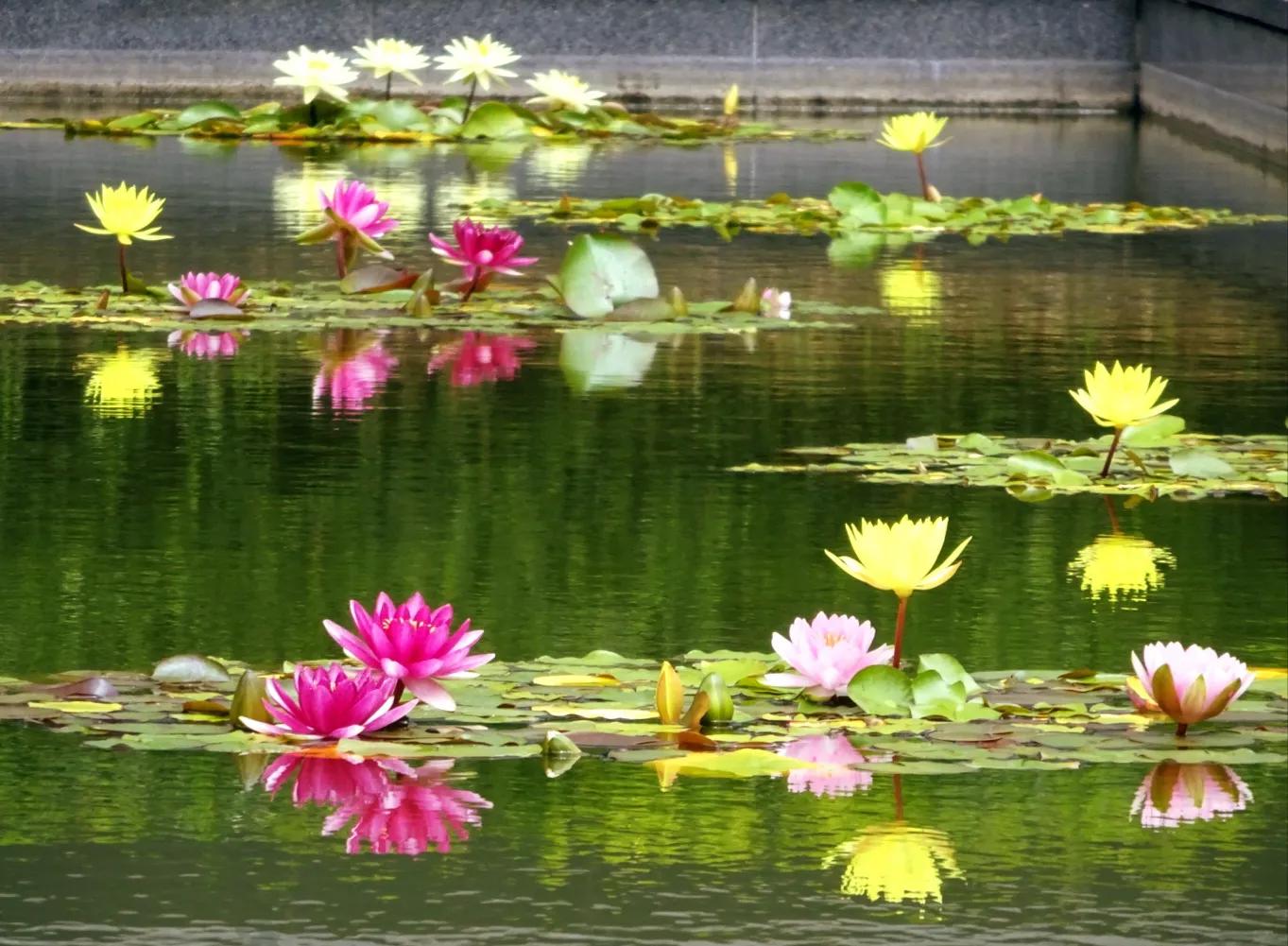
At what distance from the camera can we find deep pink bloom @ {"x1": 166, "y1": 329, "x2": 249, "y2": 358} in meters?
6.22

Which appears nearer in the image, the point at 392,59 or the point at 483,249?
the point at 483,249

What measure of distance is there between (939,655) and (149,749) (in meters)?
0.77

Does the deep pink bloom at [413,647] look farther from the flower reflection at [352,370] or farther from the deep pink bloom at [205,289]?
the deep pink bloom at [205,289]

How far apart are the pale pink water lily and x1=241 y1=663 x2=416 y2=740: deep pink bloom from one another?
0.40 metres

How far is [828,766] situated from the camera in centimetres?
294

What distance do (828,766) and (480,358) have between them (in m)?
3.35

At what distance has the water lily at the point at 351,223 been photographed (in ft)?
22.3

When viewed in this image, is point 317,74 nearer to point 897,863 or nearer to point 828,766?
point 828,766

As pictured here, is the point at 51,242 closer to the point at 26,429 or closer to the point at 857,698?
the point at 26,429

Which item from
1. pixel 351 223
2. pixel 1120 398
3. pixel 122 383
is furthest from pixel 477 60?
pixel 1120 398

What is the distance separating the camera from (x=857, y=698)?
10.0 feet

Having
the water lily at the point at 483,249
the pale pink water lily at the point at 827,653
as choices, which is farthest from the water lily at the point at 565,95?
the pale pink water lily at the point at 827,653

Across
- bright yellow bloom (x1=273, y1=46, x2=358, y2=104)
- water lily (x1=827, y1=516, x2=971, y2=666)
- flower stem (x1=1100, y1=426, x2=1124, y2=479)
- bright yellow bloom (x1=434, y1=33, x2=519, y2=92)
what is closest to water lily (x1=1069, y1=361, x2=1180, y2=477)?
flower stem (x1=1100, y1=426, x2=1124, y2=479)

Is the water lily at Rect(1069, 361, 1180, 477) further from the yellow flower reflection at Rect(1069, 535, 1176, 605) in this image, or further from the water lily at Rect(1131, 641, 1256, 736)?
the water lily at Rect(1131, 641, 1256, 736)
